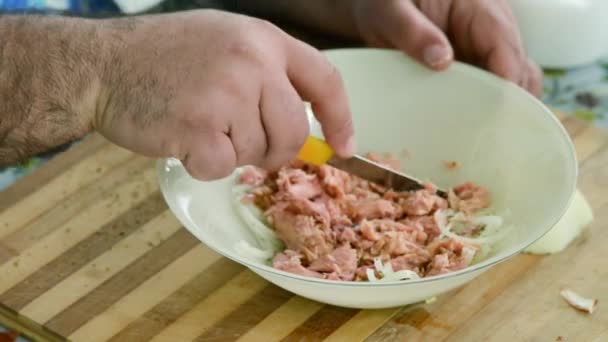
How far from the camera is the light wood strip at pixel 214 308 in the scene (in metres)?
1.42

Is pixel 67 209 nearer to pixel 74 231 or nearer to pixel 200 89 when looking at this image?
pixel 74 231

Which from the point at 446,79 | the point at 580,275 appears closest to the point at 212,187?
the point at 446,79

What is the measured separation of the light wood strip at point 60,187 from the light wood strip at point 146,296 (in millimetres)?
313

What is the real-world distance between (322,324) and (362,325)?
0.06 m

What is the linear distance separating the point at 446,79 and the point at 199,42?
610 mm

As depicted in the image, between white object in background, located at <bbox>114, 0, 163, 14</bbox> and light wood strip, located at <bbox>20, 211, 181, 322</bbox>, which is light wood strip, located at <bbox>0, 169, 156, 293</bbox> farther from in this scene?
white object in background, located at <bbox>114, 0, 163, 14</bbox>

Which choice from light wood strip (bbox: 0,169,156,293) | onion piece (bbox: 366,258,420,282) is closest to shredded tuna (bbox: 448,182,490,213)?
onion piece (bbox: 366,258,420,282)

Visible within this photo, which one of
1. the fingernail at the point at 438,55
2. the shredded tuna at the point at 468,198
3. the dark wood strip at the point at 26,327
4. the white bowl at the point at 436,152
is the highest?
the fingernail at the point at 438,55

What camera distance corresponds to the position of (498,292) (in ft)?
4.85

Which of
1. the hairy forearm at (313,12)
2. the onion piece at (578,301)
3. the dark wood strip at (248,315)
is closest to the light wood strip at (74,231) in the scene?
the dark wood strip at (248,315)

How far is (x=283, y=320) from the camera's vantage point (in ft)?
4.71

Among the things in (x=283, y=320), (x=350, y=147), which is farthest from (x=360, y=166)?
(x=283, y=320)

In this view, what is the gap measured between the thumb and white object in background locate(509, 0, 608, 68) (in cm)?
37

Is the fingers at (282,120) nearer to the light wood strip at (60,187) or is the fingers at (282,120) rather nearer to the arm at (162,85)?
the arm at (162,85)
